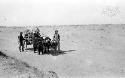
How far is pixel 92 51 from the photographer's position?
2469cm

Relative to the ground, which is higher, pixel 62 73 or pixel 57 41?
pixel 57 41

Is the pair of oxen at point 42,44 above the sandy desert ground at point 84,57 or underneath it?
above

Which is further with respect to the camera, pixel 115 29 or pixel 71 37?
pixel 115 29

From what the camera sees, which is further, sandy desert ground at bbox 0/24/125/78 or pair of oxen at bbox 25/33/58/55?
pair of oxen at bbox 25/33/58/55

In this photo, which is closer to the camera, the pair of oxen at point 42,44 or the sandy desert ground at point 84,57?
the sandy desert ground at point 84,57

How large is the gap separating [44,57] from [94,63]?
13.6ft

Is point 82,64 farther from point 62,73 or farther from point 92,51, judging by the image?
point 92,51

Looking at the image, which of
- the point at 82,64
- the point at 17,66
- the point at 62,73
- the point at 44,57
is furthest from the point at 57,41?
the point at 17,66

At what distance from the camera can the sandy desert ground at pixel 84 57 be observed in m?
18.9

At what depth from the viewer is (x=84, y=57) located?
22.4 m

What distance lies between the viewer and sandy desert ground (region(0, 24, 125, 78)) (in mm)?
18853

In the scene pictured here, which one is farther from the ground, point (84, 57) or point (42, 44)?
point (42, 44)

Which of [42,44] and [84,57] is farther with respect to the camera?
[42,44]

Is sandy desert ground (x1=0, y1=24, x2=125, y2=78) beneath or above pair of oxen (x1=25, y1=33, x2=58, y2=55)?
beneath
